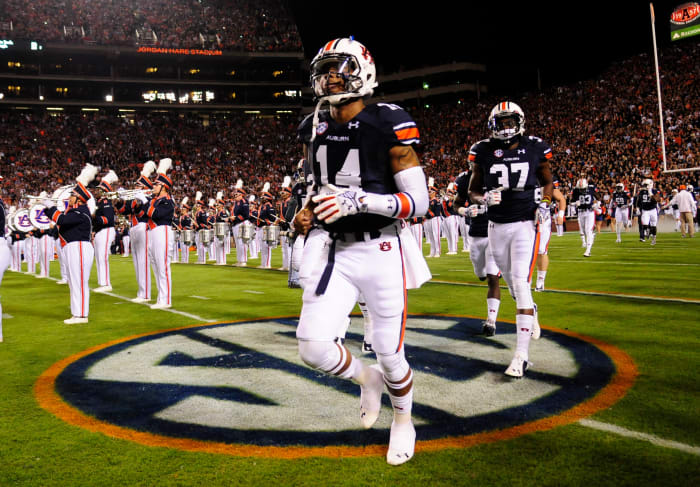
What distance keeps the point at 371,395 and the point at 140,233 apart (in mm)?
7429

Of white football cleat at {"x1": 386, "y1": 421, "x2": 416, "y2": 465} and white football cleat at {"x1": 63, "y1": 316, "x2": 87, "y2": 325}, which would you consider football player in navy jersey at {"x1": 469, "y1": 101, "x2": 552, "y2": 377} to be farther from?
white football cleat at {"x1": 63, "y1": 316, "x2": 87, "y2": 325}

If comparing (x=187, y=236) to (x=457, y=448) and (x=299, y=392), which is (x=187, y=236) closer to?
(x=299, y=392)

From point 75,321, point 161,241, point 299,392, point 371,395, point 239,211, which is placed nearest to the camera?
point 371,395

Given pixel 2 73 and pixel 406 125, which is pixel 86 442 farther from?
pixel 2 73

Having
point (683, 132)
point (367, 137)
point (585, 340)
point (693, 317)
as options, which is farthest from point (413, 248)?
point (683, 132)

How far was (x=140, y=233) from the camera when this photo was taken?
9.60 meters

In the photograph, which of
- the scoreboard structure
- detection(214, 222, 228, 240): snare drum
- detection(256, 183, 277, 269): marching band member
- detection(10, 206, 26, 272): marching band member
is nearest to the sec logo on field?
detection(256, 183, 277, 269): marching band member

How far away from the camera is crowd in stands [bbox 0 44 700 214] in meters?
31.3

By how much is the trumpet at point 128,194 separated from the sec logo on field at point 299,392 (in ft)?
13.9

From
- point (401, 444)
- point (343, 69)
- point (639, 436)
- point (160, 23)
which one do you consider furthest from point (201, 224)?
point (160, 23)

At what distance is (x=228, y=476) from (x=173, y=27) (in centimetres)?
5561

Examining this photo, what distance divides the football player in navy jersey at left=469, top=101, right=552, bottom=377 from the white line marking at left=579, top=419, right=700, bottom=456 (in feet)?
4.62

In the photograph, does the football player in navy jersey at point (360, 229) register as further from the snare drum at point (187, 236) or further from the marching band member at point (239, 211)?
the snare drum at point (187, 236)

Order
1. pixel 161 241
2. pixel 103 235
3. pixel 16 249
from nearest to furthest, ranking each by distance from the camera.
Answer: pixel 161 241
pixel 103 235
pixel 16 249
